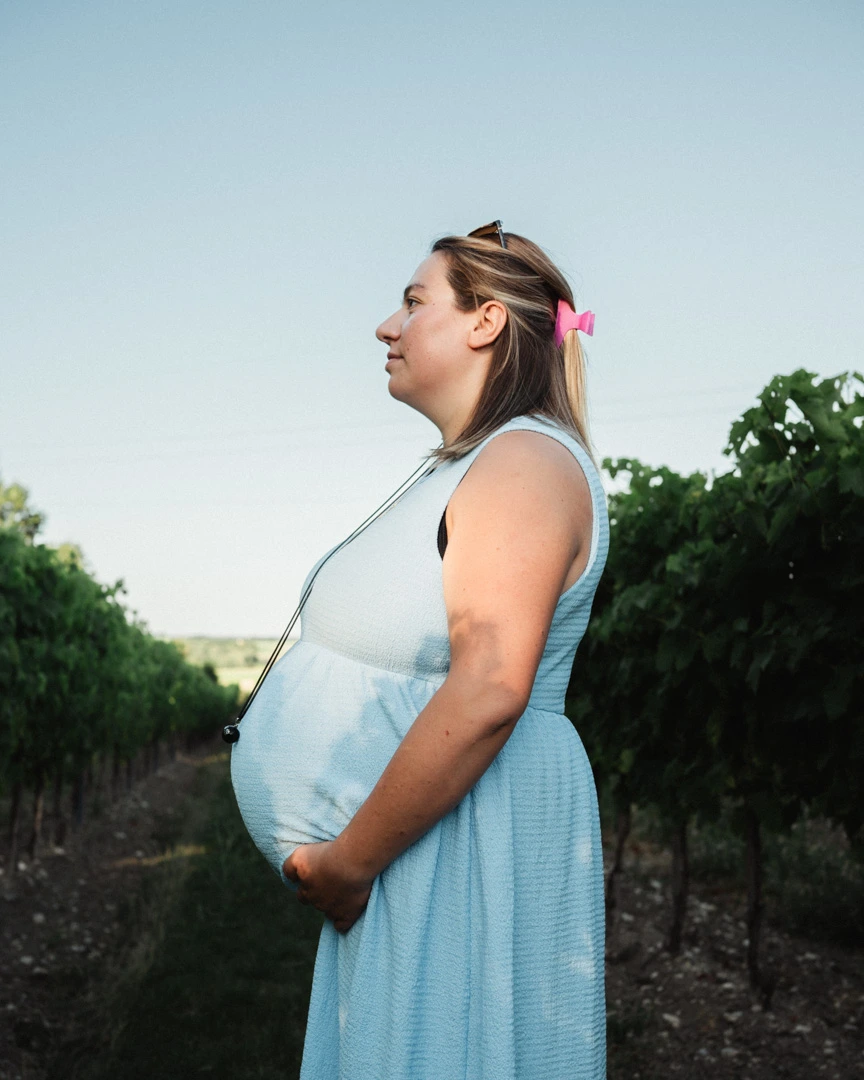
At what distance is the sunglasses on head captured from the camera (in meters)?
1.76

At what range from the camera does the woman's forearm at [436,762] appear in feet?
4.20

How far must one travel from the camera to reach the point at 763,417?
3.88m

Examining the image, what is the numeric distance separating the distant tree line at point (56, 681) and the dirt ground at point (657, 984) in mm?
1195

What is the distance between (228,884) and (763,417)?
6.71 m

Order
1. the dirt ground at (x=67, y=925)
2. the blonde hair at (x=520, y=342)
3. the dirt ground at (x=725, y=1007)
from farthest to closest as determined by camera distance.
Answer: the dirt ground at (x=67, y=925), the dirt ground at (x=725, y=1007), the blonde hair at (x=520, y=342)

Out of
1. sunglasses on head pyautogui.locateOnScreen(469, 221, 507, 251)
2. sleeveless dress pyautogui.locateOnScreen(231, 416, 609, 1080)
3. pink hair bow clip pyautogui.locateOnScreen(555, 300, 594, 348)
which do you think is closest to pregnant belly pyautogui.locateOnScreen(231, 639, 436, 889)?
sleeveless dress pyautogui.locateOnScreen(231, 416, 609, 1080)

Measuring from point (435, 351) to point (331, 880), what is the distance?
87 centimetres

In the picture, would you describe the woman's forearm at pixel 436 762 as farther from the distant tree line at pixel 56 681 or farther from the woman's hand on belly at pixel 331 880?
the distant tree line at pixel 56 681

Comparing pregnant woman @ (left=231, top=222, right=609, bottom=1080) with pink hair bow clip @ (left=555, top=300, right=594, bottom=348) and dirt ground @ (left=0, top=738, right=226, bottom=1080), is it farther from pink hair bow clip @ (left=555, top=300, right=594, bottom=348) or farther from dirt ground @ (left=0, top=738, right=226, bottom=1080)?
dirt ground @ (left=0, top=738, right=226, bottom=1080)

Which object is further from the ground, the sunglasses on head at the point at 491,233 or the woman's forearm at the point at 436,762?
the sunglasses on head at the point at 491,233

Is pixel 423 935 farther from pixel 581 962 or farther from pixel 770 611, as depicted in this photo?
pixel 770 611


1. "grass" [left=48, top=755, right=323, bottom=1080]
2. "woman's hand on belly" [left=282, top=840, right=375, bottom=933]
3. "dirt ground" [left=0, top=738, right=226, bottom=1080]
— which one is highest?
"woman's hand on belly" [left=282, top=840, right=375, bottom=933]

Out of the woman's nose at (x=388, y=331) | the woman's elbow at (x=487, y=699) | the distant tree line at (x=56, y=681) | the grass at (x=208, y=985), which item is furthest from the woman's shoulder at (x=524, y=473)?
the distant tree line at (x=56, y=681)

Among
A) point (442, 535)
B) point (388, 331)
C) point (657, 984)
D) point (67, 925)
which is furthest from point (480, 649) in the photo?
point (67, 925)
